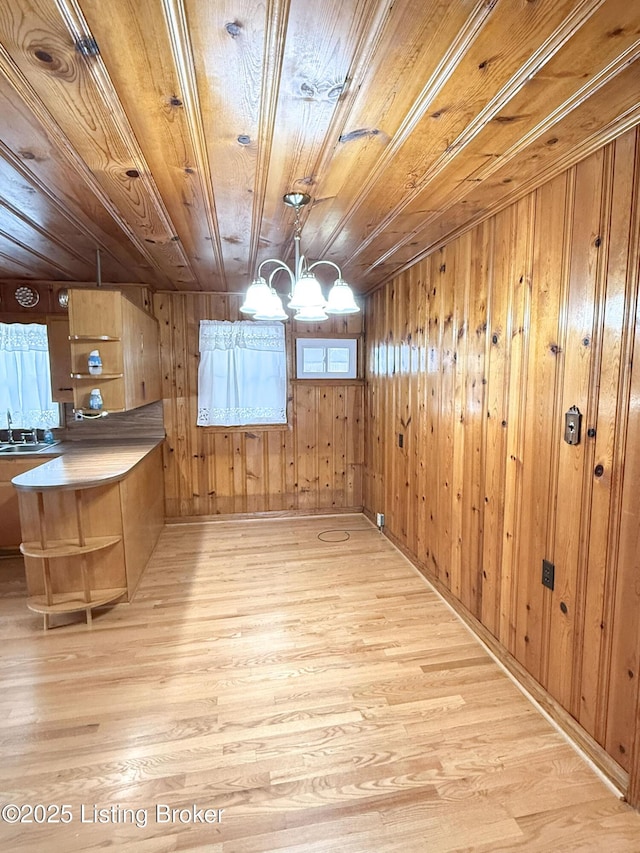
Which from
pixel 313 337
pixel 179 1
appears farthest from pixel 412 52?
pixel 313 337

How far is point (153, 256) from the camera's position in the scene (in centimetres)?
304

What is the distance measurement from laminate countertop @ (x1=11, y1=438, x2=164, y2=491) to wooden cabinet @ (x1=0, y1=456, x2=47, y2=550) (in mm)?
92

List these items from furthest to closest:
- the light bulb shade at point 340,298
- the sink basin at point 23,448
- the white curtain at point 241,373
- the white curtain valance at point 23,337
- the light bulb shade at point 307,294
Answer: the white curtain at point 241,373, the white curtain valance at point 23,337, the sink basin at point 23,448, the light bulb shade at point 340,298, the light bulb shade at point 307,294

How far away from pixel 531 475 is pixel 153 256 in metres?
2.88

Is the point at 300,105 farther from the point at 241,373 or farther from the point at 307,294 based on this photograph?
the point at 241,373

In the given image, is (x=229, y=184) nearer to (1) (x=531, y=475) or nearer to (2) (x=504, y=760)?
(1) (x=531, y=475)

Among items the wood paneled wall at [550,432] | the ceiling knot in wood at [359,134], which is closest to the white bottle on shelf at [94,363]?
the ceiling knot in wood at [359,134]

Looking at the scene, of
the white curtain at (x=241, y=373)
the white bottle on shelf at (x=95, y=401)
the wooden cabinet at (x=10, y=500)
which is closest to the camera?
the white bottle on shelf at (x=95, y=401)

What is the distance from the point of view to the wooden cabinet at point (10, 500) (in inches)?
138

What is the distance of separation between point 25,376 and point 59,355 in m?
0.46

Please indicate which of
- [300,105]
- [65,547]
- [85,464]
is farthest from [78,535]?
[300,105]

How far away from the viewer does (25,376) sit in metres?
3.91

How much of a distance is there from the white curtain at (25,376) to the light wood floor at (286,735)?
173cm

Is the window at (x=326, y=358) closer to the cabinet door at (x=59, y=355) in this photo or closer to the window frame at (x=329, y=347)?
the window frame at (x=329, y=347)
